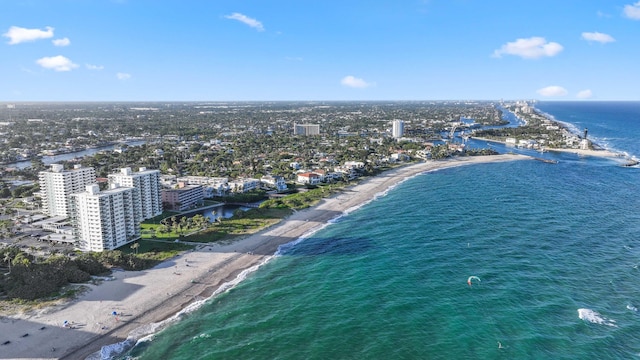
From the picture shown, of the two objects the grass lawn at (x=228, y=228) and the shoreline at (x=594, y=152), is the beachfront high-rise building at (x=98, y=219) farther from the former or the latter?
the shoreline at (x=594, y=152)

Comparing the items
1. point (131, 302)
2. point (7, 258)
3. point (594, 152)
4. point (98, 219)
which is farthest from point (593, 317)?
point (594, 152)

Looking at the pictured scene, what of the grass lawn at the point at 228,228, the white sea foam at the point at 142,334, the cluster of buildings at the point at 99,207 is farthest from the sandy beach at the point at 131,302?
the cluster of buildings at the point at 99,207

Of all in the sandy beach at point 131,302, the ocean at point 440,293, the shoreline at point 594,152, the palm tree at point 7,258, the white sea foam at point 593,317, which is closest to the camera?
the ocean at point 440,293

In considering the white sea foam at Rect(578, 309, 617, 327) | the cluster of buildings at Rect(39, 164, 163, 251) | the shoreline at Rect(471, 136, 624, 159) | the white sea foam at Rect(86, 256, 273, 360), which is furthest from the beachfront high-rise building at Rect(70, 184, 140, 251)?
the shoreline at Rect(471, 136, 624, 159)

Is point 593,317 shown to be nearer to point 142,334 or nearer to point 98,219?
point 142,334

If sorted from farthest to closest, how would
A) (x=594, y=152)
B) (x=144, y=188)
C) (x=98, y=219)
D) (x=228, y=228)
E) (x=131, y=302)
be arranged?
(x=594, y=152) < (x=144, y=188) < (x=228, y=228) < (x=98, y=219) < (x=131, y=302)

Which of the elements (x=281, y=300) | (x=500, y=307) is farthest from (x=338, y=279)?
(x=500, y=307)
